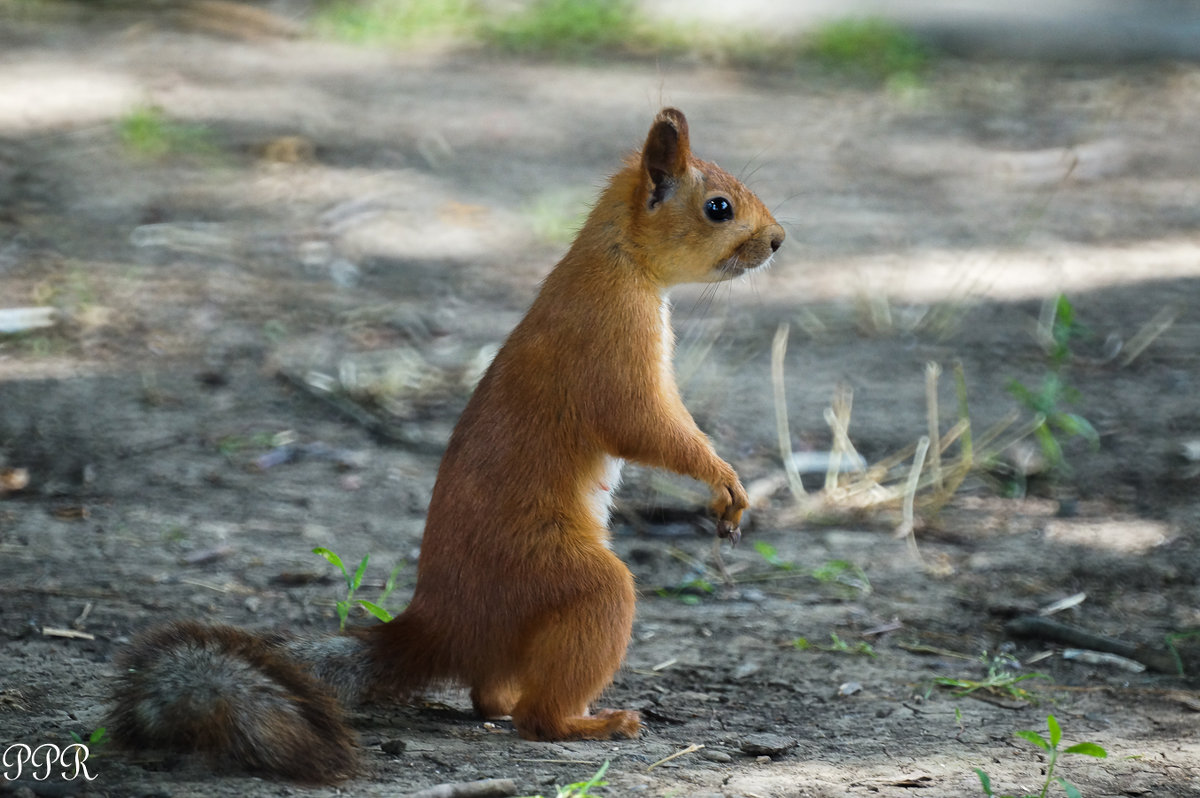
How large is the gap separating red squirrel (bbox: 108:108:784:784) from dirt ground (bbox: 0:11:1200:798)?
137 mm

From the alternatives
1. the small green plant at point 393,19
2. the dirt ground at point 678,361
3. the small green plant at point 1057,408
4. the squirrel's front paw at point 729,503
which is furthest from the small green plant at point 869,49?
the squirrel's front paw at point 729,503

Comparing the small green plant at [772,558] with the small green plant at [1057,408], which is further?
the small green plant at [1057,408]

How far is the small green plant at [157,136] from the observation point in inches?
271

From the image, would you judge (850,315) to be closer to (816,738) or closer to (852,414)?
(852,414)

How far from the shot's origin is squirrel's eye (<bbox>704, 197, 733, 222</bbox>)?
316cm

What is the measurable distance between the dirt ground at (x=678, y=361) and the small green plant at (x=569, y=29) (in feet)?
1.26

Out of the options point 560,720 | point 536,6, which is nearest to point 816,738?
point 560,720

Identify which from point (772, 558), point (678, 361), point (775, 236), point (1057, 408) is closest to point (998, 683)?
point (772, 558)

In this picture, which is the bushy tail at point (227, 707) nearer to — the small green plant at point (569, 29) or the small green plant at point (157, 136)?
the small green plant at point (157, 136)

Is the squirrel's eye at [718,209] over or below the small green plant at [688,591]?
over

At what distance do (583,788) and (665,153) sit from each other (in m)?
1.44

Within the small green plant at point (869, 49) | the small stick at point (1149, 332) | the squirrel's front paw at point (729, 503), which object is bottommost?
the squirrel's front paw at point (729, 503)

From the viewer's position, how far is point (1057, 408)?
486 cm

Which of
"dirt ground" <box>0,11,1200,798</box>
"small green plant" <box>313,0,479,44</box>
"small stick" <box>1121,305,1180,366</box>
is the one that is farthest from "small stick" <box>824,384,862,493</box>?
"small green plant" <box>313,0,479,44</box>
